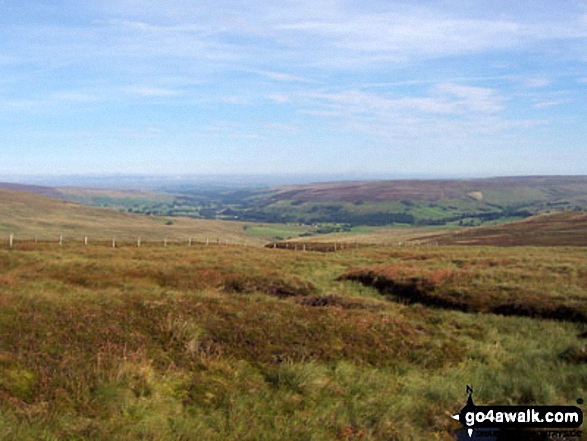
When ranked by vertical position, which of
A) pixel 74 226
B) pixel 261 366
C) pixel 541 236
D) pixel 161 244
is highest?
pixel 261 366

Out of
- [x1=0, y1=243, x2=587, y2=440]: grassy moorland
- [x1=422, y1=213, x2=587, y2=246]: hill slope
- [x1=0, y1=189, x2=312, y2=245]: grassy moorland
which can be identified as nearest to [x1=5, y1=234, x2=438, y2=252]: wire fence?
[x1=422, y1=213, x2=587, y2=246]: hill slope

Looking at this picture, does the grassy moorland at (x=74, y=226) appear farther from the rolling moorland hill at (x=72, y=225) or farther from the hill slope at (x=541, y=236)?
the hill slope at (x=541, y=236)

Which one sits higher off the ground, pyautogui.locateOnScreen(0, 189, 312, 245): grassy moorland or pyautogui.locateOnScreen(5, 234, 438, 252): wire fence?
pyautogui.locateOnScreen(5, 234, 438, 252): wire fence

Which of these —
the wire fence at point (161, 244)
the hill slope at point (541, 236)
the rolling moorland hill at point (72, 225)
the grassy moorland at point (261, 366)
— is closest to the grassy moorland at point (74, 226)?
the rolling moorland hill at point (72, 225)

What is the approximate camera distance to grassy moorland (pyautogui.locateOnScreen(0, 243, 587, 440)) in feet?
28.7

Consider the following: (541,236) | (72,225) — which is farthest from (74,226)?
(541,236)

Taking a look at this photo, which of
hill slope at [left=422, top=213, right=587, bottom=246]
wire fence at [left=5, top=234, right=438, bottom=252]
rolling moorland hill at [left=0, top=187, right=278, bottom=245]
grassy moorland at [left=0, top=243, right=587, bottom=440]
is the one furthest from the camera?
rolling moorland hill at [left=0, top=187, right=278, bottom=245]

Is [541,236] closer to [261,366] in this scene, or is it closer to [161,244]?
[161,244]

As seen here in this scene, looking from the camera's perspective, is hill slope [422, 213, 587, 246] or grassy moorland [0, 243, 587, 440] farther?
hill slope [422, 213, 587, 246]

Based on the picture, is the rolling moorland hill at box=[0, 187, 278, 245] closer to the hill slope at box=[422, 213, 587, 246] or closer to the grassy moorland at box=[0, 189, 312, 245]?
the grassy moorland at box=[0, 189, 312, 245]

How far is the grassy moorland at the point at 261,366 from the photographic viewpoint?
875 centimetres

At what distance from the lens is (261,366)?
12.3 metres

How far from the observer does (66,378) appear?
31.2 feet

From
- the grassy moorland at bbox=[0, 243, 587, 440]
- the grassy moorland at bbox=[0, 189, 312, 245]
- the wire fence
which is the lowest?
the grassy moorland at bbox=[0, 189, 312, 245]
